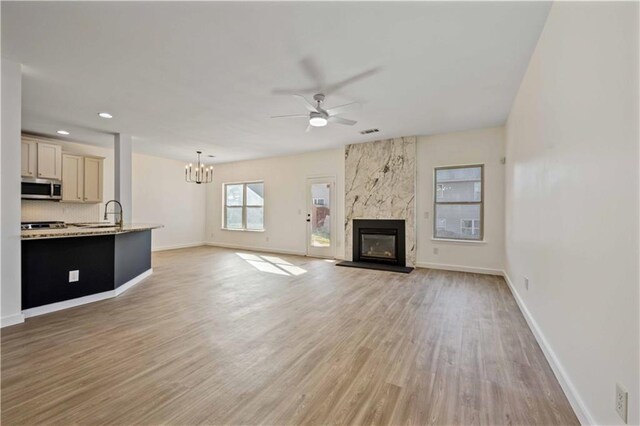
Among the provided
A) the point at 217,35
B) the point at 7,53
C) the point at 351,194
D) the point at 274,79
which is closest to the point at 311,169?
the point at 351,194

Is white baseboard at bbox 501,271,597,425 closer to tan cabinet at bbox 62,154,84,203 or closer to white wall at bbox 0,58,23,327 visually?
white wall at bbox 0,58,23,327

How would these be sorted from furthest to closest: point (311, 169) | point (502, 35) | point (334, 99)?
point (311, 169) → point (334, 99) → point (502, 35)

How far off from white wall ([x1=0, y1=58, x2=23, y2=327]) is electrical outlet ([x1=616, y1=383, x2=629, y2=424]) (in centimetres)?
478

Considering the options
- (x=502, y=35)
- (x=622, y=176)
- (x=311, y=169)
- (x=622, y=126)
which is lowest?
(x=622, y=176)

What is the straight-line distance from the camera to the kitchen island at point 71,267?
309 centimetres

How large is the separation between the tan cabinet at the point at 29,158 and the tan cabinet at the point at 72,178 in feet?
1.58

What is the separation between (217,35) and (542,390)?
12.2ft

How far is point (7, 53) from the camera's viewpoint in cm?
273

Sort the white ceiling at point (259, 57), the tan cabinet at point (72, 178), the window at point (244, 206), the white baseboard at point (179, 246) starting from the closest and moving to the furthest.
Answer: the white ceiling at point (259, 57) → the tan cabinet at point (72, 178) → the white baseboard at point (179, 246) → the window at point (244, 206)

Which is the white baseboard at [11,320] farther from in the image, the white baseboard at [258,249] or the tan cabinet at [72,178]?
the white baseboard at [258,249]

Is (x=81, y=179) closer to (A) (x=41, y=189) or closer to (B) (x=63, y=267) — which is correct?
(A) (x=41, y=189)

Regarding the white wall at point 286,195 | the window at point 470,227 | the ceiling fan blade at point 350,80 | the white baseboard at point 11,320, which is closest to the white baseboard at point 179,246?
the white wall at point 286,195

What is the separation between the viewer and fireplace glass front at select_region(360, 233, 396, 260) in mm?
5982

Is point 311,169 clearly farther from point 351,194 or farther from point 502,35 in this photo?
point 502,35
